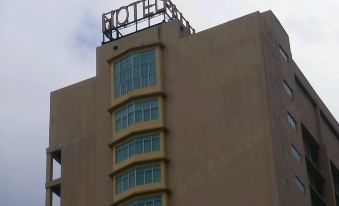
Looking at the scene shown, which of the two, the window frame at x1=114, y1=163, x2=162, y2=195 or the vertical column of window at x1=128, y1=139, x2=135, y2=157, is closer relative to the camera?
the window frame at x1=114, y1=163, x2=162, y2=195

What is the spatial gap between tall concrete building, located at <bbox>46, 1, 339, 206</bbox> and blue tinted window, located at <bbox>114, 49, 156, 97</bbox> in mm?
86

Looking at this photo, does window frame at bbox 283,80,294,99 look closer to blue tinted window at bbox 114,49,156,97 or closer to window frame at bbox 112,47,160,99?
window frame at bbox 112,47,160,99

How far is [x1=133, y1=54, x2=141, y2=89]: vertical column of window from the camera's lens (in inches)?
2518

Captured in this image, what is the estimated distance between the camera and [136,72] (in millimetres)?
64438

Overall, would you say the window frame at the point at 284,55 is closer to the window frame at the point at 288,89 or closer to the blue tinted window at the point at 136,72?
the window frame at the point at 288,89

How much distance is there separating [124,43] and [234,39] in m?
10.0

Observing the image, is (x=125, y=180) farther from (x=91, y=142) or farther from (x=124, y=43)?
(x=124, y=43)

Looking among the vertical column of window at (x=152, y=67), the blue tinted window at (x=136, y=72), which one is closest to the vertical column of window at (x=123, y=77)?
the blue tinted window at (x=136, y=72)

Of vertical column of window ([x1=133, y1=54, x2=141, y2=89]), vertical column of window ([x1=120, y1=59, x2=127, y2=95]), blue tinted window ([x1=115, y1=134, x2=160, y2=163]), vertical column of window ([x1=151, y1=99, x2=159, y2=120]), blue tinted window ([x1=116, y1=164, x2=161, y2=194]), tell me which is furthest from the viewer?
vertical column of window ([x1=120, y1=59, x2=127, y2=95])

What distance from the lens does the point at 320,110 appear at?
7331cm

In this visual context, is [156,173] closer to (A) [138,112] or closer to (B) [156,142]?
(B) [156,142]

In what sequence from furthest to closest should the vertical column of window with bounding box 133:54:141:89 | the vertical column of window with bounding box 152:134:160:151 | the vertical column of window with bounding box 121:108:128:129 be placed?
the vertical column of window with bounding box 133:54:141:89
the vertical column of window with bounding box 121:108:128:129
the vertical column of window with bounding box 152:134:160:151

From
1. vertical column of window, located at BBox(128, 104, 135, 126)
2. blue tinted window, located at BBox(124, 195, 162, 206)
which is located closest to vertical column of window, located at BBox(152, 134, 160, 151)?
vertical column of window, located at BBox(128, 104, 135, 126)

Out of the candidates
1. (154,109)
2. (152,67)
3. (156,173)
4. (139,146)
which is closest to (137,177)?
(156,173)
